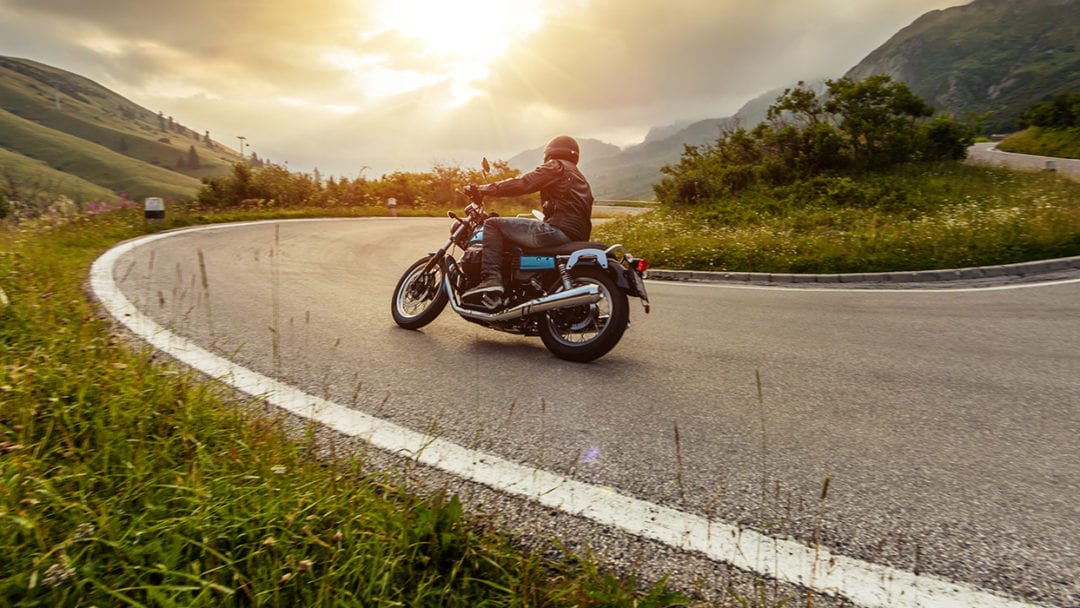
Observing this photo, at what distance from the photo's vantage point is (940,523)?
2.04 m

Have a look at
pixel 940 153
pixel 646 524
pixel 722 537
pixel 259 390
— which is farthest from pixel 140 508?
pixel 940 153

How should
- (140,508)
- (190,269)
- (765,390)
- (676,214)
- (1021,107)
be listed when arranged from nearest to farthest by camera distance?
1. (140,508)
2. (765,390)
3. (190,269)
4. (676,214)
5. (1021,107)

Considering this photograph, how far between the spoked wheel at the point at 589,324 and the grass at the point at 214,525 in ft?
7.21

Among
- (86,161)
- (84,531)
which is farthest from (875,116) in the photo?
(86,161)

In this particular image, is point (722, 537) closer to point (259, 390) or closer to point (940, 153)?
point (259, 390)

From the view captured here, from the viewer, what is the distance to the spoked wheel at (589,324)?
4051 mm

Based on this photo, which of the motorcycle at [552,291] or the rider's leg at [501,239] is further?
the rider's leg at [501,239]

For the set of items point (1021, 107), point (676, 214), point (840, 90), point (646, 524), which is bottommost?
point (646, 524)

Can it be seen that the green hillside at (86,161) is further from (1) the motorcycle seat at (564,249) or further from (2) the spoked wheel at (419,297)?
(1) the motorcycle seat at (564,249)

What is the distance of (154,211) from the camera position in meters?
12.1

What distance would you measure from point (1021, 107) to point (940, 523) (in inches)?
7355

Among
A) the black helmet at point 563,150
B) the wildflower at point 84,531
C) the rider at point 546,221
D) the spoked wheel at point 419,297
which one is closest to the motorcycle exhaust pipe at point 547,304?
the rider at point 546,221

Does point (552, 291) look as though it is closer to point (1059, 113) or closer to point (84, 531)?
point (84, 531)

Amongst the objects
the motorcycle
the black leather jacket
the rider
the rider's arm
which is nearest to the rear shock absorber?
the motorcycle
